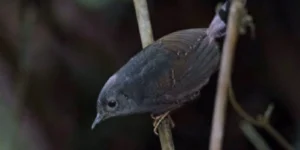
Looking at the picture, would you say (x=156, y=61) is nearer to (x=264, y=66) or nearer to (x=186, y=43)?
(x=186, y=43)

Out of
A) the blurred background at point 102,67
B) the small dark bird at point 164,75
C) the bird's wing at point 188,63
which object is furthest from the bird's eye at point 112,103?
the blurred background at point 102,67

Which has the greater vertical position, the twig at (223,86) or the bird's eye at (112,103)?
the twig at (223,86)

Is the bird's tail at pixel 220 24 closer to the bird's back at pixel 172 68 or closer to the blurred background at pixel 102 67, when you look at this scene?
the bird's back at pixel 172 68

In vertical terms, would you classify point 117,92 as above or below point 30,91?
above

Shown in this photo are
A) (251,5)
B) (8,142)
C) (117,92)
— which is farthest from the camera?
(251,5)

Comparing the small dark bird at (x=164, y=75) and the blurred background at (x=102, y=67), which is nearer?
the small dark bird at (x=164, y=75)

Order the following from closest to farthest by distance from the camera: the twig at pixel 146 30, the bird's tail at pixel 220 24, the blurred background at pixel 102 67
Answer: the bird's tail at pixel 220 24 < the twig at pixel 146 30 < the blurred background at pixel 102 67

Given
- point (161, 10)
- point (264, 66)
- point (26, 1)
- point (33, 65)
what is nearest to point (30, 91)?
point (33, 65)
